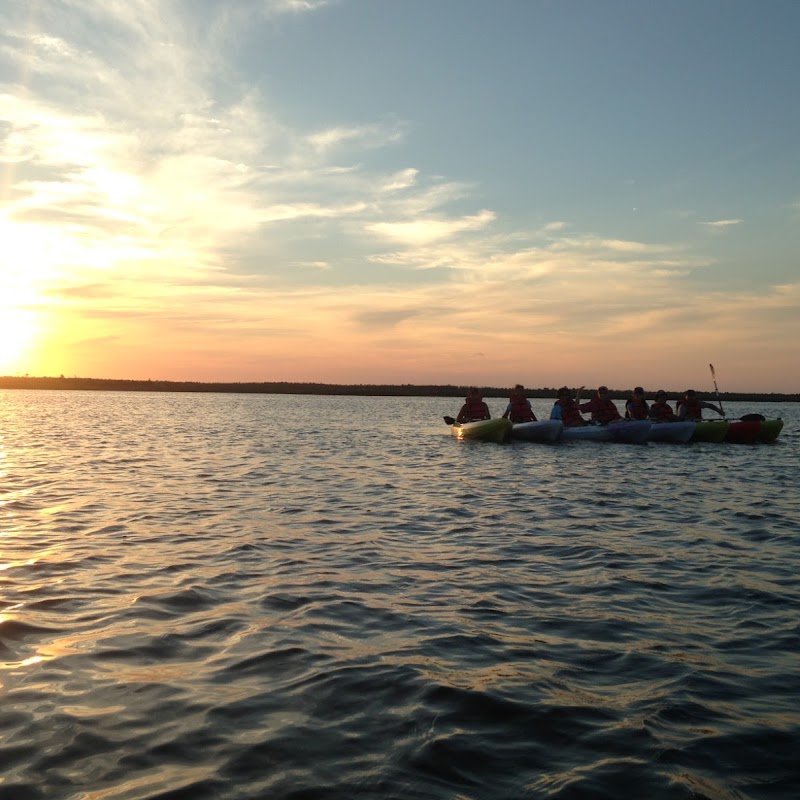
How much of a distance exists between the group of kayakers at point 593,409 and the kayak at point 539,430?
0.53 meters

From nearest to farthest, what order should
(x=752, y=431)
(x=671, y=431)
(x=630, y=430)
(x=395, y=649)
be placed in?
(x=395, y=649) < (x=630, y=430) < (x=671, y=431) < (x=752, y=431)

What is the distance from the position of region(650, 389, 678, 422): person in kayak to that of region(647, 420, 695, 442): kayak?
0.94 meters

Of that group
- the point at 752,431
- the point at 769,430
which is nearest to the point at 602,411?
the point at 752,431

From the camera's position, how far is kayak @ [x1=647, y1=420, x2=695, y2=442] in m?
26.0

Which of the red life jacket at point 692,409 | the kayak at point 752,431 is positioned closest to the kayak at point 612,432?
the red life jacket at point 692,409

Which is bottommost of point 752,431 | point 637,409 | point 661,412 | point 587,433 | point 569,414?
point 587,433

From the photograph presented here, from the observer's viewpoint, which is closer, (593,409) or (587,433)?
(587,433)

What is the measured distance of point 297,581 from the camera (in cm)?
736

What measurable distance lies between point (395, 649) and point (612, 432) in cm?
2181

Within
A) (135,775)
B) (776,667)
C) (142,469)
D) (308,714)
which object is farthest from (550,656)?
(142,469)

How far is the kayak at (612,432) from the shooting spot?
25547 mm

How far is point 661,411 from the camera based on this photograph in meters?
27.6

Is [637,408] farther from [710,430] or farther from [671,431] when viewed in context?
[710,430]

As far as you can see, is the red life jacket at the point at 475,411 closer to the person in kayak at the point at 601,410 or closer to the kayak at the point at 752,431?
the person in kayak at the point at 601,410
